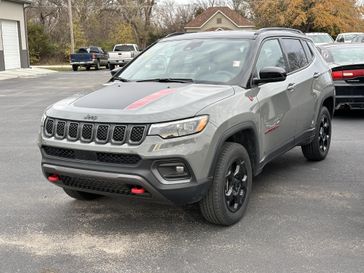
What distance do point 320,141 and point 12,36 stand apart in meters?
27.3

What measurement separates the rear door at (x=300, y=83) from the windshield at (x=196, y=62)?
866 millimetres

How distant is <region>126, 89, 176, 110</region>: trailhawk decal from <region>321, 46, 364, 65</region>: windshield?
6988mm

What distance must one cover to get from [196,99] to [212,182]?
28.5 inches

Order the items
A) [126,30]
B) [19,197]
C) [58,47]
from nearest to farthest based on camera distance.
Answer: [19,197] < [58,47] < [126,30]

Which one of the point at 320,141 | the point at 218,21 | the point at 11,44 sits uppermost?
the point at 218,21

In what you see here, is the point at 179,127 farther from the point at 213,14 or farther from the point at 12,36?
the point at 213,14

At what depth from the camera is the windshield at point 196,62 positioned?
495cm

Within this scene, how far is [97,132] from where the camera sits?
4.05m

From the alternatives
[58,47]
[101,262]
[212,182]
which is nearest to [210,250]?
[212,182]

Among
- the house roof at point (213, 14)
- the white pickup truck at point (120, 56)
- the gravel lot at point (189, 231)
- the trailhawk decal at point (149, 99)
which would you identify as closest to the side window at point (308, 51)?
the gravel lot at point (189, 231)

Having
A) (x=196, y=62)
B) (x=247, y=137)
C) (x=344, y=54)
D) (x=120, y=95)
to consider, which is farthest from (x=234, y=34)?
(x=344, y=54)

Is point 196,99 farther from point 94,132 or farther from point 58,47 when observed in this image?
point 58,47

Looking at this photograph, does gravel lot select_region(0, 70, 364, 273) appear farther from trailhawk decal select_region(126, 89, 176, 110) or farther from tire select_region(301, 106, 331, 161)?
trailhawk decal select_region(126, 89, 176, 110)

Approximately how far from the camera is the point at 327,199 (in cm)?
521
